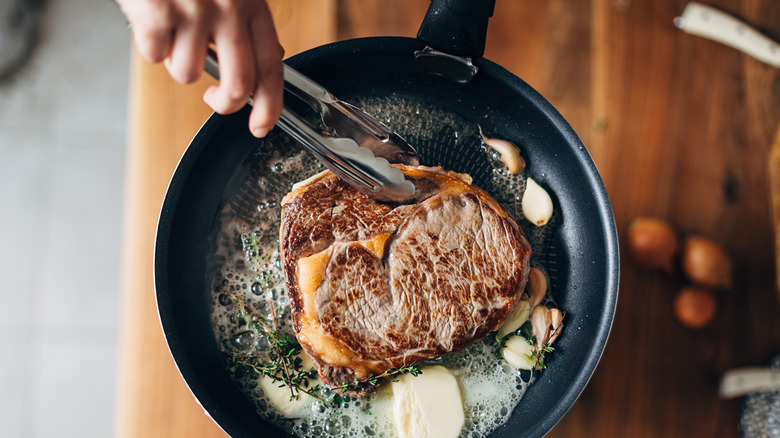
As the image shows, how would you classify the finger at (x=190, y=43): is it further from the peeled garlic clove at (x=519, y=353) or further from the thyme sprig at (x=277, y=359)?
the peeled garlic clove at (x=519, y=353)

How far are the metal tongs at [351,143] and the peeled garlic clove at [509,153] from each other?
15 cm

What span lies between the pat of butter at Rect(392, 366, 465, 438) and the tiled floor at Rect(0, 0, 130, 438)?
120 cm

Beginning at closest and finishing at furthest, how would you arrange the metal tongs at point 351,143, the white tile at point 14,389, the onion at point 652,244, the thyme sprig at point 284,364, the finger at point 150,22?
the finger at point 150,22 → the metal tongs at point 351,143 → the thyme sprig at point 284,364 → the onion at point 652,244 → the white tile at point 14,389

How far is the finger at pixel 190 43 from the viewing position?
49cm

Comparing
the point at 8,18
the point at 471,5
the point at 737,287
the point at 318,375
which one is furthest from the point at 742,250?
the point at 8,18

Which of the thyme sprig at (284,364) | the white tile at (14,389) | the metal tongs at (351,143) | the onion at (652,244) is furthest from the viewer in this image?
the white tile at (14,389)

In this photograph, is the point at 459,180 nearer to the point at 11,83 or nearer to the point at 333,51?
the point at 333,51

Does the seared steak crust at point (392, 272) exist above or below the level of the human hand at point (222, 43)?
below

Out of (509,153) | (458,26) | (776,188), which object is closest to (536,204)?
(509,153)

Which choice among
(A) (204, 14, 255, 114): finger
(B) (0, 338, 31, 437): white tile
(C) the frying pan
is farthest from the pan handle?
(B) (0, 338, 31, 437): white tile

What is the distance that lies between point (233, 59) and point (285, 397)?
571 mm

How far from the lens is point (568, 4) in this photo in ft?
3.57

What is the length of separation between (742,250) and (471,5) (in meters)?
0.79

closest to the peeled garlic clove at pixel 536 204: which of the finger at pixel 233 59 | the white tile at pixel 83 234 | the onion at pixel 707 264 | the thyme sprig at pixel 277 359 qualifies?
the onion at pixel 707 264
